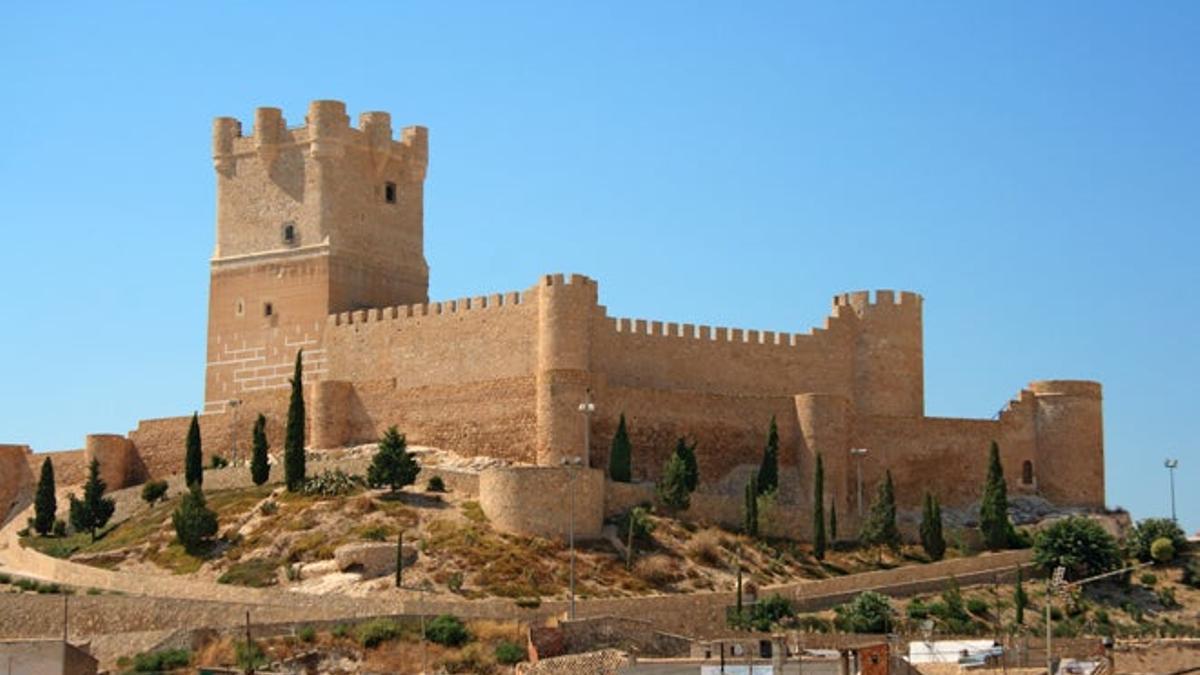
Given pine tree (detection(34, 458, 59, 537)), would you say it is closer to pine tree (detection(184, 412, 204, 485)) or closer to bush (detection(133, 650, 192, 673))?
pine tree (detection(184, 412, 204, 485))

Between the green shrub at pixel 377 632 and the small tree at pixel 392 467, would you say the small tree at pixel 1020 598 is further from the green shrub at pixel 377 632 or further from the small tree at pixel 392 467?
the green shrub at pixel 377 632

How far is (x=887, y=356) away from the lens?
69.1m

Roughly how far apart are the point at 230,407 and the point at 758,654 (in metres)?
25.8

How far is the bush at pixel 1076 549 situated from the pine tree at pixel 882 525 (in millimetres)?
3278

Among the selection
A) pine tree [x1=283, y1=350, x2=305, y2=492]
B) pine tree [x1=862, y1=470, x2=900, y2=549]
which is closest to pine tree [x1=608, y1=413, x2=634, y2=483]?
pine tree [x1=862, y1=470, x2=900, y2=549]

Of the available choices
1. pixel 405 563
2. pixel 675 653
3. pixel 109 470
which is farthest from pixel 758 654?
pixel 109 470

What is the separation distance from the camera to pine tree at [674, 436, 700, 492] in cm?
6341

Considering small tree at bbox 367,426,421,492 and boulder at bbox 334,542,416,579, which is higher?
small tree at bbox 367,426,421,492

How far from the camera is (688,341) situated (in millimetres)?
67438

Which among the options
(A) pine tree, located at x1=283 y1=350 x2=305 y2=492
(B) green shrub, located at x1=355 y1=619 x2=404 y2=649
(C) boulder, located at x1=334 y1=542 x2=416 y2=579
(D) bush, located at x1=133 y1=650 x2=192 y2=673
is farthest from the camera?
(A) pine tree, located at x1=283 y1=350 x2=305 y2=492

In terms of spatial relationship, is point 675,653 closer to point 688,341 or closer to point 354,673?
point 354,673

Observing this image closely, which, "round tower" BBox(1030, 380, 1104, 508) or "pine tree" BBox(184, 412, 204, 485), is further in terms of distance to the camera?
"round tower" BBox(1030, 380, 1104, 508)

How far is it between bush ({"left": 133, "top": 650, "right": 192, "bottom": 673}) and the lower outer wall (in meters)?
10.8

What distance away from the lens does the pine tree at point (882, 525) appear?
63.5m
